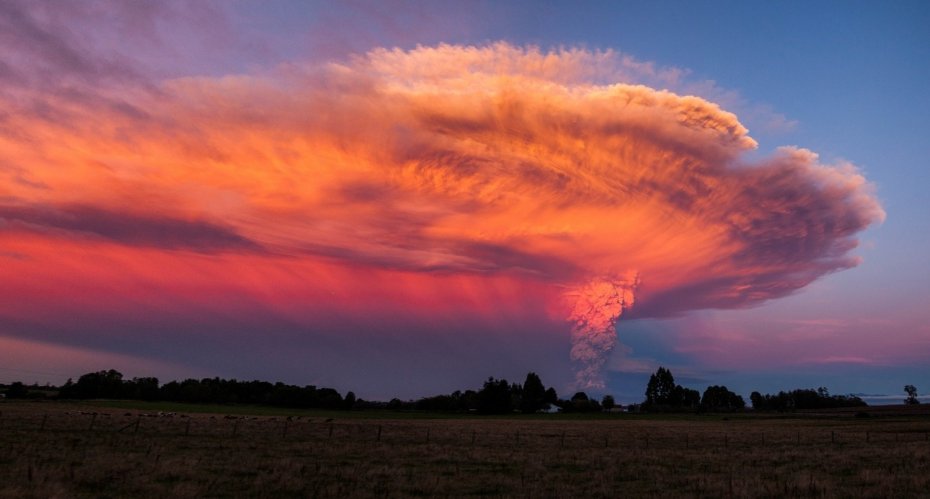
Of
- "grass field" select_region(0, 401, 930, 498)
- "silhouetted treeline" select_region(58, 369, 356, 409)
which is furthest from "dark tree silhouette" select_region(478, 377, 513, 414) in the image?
"grass field" select_region(0, 401, 930, 498)

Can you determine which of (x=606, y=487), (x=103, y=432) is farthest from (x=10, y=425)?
(x=606, y=487)

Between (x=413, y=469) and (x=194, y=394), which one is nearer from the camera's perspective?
(x=413, y=469)

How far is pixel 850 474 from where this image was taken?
29172mm

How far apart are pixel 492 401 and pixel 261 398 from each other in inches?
3162

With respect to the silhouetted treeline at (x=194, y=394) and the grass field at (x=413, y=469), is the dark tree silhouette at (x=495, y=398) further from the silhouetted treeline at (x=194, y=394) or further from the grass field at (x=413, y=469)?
the grass field at (x=413, y=469)

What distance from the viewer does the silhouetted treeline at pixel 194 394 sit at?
180 metres

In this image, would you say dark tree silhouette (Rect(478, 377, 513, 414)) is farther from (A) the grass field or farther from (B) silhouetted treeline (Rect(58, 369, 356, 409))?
(A) the grass field

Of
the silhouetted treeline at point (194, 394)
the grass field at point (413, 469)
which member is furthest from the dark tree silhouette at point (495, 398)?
the grass field at point (413, 469)

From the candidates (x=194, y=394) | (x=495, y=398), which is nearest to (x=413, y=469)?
(x=495, y=398)

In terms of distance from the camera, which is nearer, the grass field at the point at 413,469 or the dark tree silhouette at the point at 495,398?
the grass field at the point at 413,469

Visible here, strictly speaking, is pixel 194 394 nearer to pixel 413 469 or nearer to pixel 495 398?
pixel 495 398

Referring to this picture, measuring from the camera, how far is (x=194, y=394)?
192 m

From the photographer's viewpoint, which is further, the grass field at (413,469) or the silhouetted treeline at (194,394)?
the silhouetted treeline at (194,394)

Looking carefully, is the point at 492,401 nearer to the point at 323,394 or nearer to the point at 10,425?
the point at 323,394
